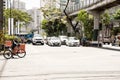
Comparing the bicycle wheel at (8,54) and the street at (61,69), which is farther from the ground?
the bicycle wheel at (8,54)

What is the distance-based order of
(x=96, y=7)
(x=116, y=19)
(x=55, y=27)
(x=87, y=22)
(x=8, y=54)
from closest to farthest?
(x=8, y=54) → (x=96, y=7) → (x=87, y=22) → (x=116, y=19) → (x=55, y=27)

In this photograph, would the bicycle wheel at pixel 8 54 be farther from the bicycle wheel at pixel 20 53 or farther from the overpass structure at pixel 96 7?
the overpass structure at pixel 96 7

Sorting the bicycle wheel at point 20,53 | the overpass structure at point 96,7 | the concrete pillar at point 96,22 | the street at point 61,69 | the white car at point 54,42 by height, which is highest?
the overpass structure at point 96,7

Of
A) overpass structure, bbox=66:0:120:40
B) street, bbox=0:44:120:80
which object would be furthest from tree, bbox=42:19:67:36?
street, bbox=0:44:120:80

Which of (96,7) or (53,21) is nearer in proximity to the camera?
(96,7)

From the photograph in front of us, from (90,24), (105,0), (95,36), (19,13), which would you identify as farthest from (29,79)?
(19,13)

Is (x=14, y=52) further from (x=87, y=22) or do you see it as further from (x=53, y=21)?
(x=53, y=21)

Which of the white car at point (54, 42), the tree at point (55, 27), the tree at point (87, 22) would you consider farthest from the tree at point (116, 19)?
the white car at point (54, 42)

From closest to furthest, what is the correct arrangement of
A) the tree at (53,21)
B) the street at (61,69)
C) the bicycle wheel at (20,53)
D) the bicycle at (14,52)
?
the street at (61,69) → the bicycle at (14,52) → the bicycle wheel at (20,53) → the tree at (53,21)

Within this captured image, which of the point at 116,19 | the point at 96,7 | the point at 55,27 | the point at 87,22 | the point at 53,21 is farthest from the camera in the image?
the point at 55,27

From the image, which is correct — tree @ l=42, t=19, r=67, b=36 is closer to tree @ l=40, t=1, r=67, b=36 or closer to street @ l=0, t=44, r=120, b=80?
tree @ l=40, t=1, r=67, b=36

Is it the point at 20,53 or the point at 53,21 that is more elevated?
the point at 53,21

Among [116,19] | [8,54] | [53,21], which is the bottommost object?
[8,54]

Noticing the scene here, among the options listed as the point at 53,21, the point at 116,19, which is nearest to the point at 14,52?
the point at 116,19
